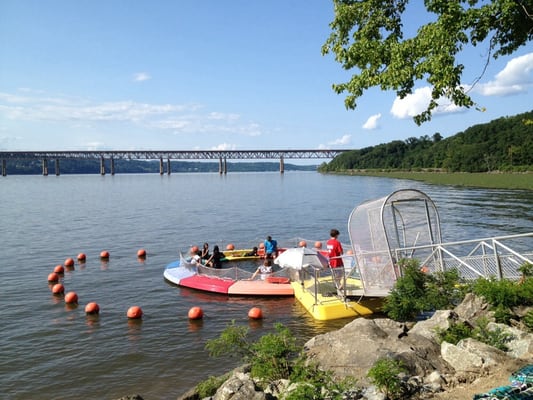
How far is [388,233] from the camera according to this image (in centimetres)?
1503

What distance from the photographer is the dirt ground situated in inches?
289

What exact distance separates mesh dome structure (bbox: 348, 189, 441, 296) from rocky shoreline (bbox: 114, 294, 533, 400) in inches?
133

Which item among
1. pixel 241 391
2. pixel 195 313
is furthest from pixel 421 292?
pixel 195 313

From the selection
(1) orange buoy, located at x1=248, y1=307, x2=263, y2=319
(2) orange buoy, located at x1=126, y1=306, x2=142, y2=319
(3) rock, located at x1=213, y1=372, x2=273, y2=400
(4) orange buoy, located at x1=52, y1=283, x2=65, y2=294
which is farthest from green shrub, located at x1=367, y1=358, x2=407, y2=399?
(4) orange buoy, located at x1=52, y1=283, x2=65, y2=294

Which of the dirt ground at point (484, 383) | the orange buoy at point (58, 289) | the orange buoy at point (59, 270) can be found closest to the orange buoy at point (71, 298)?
the orange buoy at point (58, 289)

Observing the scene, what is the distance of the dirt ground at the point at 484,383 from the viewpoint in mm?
7332

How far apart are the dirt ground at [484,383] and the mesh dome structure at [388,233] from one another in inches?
244

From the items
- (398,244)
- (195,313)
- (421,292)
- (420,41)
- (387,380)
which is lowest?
(195,313)

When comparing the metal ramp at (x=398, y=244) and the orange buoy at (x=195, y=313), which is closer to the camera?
the metal ramp at (x=398, y=244)

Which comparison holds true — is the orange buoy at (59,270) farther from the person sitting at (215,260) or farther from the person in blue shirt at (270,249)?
the person in blue shirt at (270,249)

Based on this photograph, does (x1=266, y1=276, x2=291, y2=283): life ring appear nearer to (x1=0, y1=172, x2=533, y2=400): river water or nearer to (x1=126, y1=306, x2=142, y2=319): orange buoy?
(x1=0, y1=172, x2=533, y2=400): river water

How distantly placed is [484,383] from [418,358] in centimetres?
153

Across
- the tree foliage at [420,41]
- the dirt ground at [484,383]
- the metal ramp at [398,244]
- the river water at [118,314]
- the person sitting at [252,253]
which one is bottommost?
the river water at [118,314]

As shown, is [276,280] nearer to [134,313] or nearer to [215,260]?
[215,260]
